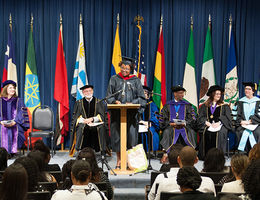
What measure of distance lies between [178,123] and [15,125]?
3.24 metres

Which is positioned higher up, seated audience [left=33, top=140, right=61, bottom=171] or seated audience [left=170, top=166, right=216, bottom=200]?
seated audience [left=170, top=166, right=216, bottom=200]

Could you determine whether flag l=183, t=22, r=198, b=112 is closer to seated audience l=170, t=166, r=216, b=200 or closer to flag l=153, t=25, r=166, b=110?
flag l=153, t=25, r=166, b=110

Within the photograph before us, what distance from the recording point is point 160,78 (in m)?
9.08

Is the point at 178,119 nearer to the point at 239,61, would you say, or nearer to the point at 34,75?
the point at 239,61

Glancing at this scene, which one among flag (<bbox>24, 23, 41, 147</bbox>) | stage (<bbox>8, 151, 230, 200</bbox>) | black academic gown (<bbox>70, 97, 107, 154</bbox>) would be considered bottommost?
stage (<bbox>8, 151, 230, 200</bbox>)

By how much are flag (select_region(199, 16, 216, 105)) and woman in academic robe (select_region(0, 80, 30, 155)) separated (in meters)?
3.87

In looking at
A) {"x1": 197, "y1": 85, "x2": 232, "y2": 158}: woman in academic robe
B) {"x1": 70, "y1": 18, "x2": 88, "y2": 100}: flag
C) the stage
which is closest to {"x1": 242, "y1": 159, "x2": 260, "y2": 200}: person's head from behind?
the stage

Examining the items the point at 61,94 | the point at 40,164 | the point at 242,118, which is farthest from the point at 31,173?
the point at 61,94

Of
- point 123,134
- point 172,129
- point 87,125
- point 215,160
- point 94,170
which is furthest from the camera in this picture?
point 87,125

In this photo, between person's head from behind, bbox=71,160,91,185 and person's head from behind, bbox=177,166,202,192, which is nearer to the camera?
person's head from behind, bbox=177,166,202,192

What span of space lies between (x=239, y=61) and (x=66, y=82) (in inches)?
157

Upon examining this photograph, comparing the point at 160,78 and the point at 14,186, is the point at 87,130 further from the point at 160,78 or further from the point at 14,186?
the point at 14,186

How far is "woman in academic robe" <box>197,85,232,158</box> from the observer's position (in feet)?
25.9

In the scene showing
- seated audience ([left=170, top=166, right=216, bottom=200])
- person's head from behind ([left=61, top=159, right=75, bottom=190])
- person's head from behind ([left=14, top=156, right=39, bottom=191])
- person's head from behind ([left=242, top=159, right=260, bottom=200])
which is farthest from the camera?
person's head from behind ([left=61, top=159, right=75, bottom=190])
